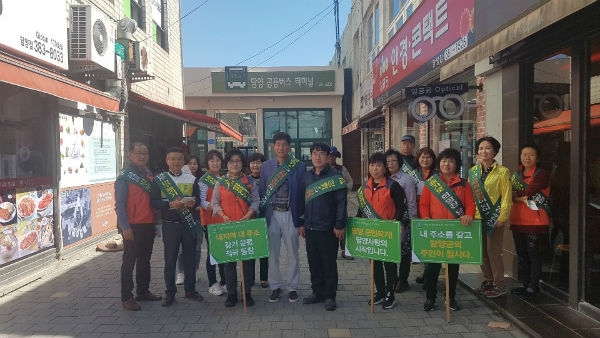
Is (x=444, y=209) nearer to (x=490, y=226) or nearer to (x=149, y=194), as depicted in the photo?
(x=490, y=226)

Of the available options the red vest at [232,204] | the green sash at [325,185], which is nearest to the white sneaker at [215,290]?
the red vest at [232,204]

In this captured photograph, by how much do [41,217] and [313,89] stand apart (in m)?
14.8

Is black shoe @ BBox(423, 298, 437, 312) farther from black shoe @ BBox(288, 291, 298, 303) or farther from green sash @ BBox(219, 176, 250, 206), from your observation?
green sash @ BBox(219, 176, 250, 206)

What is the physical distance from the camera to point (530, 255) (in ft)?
14.7

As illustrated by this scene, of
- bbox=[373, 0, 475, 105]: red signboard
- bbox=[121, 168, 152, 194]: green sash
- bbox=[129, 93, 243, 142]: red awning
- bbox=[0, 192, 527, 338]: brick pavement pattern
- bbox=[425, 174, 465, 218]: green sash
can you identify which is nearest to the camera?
bbox=[0, 192, 527, 338]: brick pavement pattern

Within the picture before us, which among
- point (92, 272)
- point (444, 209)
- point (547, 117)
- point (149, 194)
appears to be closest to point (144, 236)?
point (149, 194)

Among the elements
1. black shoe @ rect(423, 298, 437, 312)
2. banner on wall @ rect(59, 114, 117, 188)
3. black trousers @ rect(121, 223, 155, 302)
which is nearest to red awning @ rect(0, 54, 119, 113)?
banner on wall @ rect(59, 114, 117, 188)

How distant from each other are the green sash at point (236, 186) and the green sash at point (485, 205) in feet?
8.27

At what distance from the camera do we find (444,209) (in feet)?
14.0

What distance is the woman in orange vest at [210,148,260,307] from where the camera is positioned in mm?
4684

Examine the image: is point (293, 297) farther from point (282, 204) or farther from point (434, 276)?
point (434, 276)

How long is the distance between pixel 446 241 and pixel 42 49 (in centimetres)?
573

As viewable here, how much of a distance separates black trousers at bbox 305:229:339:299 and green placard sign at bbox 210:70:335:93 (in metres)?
15.6

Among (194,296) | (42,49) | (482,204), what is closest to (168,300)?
(194,296)
